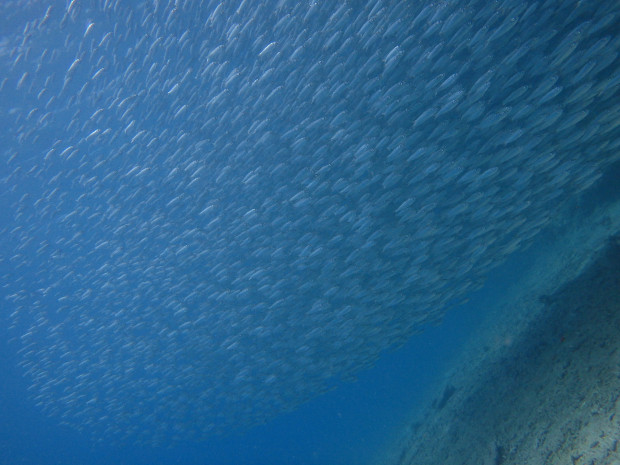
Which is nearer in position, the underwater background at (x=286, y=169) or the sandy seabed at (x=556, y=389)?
the sandy seabed at (x=556, y=389)

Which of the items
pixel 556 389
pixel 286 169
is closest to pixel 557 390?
pixel 556 389

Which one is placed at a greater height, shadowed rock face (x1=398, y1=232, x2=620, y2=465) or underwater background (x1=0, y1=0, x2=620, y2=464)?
underwater background (x1=0, y1=0, x2=620, y2=464)

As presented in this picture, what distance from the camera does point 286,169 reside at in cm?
933

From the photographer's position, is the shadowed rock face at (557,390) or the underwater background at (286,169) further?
the underwater background at (286,169)

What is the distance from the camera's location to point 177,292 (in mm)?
12789

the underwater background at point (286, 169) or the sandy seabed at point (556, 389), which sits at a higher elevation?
the underwater background at point (286, 169)

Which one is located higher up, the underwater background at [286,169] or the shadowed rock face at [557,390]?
the underwater background at [286,169]

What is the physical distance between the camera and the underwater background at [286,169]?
7.52m

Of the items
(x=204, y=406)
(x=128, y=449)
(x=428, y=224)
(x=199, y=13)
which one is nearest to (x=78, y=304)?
(x=204, y=406)

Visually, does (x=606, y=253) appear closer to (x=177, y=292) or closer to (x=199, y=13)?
(x=199, y=13)

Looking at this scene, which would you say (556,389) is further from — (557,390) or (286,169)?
(286,169)

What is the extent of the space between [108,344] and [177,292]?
6153 mm

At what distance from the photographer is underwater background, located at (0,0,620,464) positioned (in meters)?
7.52

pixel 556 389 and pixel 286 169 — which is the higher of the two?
pixel 286 169
